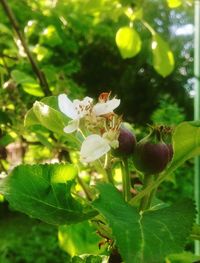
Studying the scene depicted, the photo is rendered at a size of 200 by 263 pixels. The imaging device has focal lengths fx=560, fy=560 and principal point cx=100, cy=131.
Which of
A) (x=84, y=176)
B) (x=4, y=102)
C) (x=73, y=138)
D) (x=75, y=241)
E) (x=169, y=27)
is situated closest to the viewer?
(x=73, y=138)

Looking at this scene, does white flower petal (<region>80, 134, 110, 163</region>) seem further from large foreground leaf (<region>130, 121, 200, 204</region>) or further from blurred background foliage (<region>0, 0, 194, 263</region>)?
blurred background foliage (<region>0, 0, 194, 263</region>)

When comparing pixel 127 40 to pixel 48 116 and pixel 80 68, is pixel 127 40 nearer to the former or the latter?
pixel 48 116

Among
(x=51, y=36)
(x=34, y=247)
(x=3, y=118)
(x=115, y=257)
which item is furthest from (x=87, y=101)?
(x=34, y=247)

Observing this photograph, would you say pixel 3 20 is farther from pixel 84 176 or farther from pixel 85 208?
pixel 85 208

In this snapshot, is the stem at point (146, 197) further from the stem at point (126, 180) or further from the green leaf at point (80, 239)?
the green leaf at point (80, 239)

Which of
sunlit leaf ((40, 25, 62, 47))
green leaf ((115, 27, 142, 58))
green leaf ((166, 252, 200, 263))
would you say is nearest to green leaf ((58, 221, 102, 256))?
green leaf ((166, 252, 200, 263))

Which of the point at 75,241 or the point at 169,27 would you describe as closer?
the point at 75,241

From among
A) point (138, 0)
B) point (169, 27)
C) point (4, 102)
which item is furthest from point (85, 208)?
point (169, 27)
